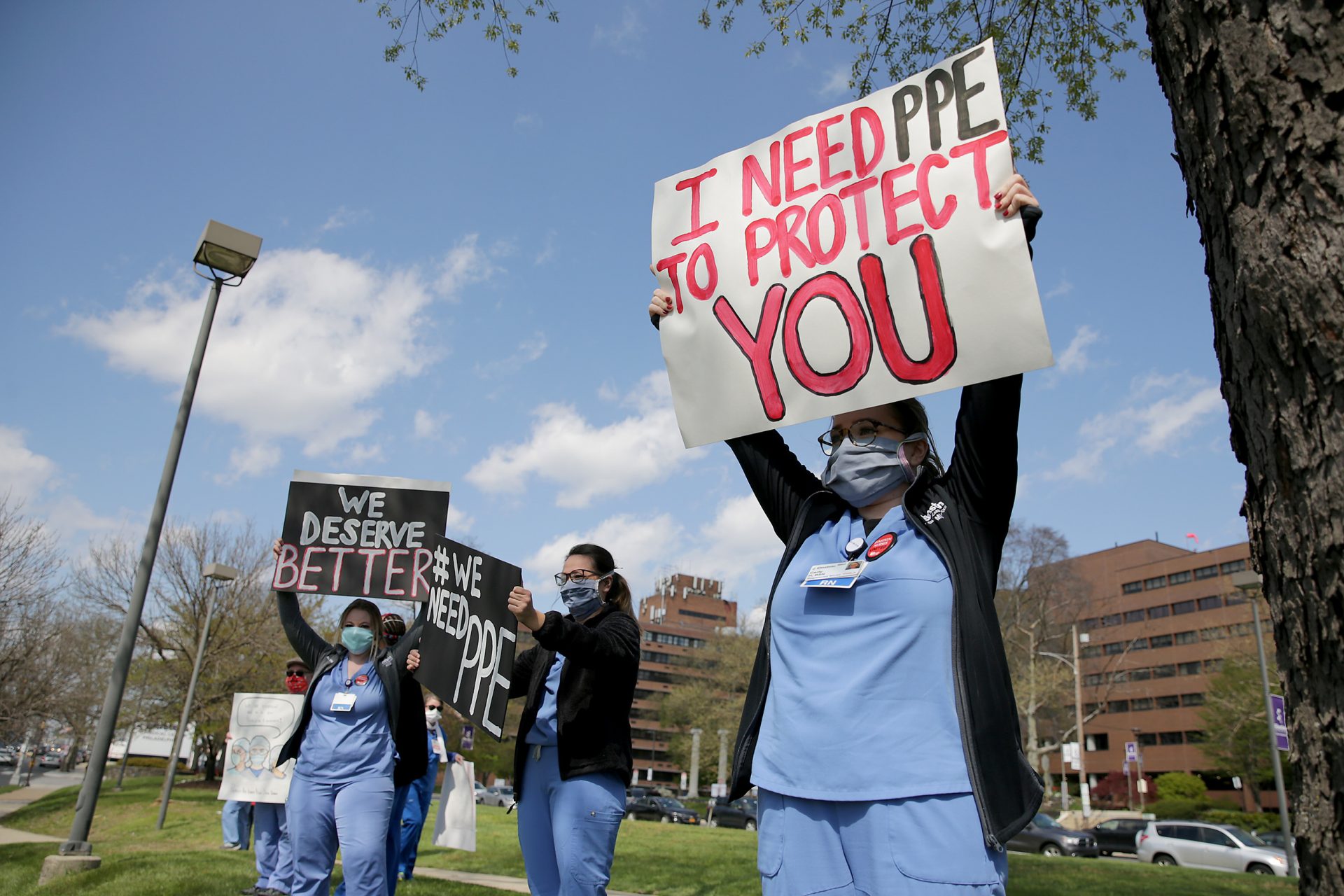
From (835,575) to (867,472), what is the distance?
34 centimetres

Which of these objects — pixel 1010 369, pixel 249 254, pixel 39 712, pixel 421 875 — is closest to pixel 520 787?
pixel 1010 369

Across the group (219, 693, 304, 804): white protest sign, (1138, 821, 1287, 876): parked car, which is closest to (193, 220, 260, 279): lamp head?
(219, 693, 304, 804): white protest sign

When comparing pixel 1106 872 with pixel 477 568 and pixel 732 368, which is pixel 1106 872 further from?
pixel 732 368

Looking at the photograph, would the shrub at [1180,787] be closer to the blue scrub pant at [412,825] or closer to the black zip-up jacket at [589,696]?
the blue scrub pant at [412,825]

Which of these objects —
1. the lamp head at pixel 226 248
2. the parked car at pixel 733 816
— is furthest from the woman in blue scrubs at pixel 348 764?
the parked car at pixel 733 816

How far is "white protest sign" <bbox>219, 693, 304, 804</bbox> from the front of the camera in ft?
30.1

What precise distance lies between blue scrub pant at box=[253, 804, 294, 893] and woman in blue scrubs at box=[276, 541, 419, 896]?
10.2 feet

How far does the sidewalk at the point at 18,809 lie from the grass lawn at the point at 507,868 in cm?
89

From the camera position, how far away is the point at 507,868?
12.1 metres

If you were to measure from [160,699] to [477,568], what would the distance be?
103ft

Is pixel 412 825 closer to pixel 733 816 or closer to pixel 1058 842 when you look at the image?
pixel 1058 842

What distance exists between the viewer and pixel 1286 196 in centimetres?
149

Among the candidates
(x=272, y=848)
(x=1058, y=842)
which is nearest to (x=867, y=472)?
(x=272, y=848)

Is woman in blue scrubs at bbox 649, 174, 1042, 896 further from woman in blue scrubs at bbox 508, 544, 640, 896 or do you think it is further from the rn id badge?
woman in blue scrubs at bbox 508, 544, 640, 896
